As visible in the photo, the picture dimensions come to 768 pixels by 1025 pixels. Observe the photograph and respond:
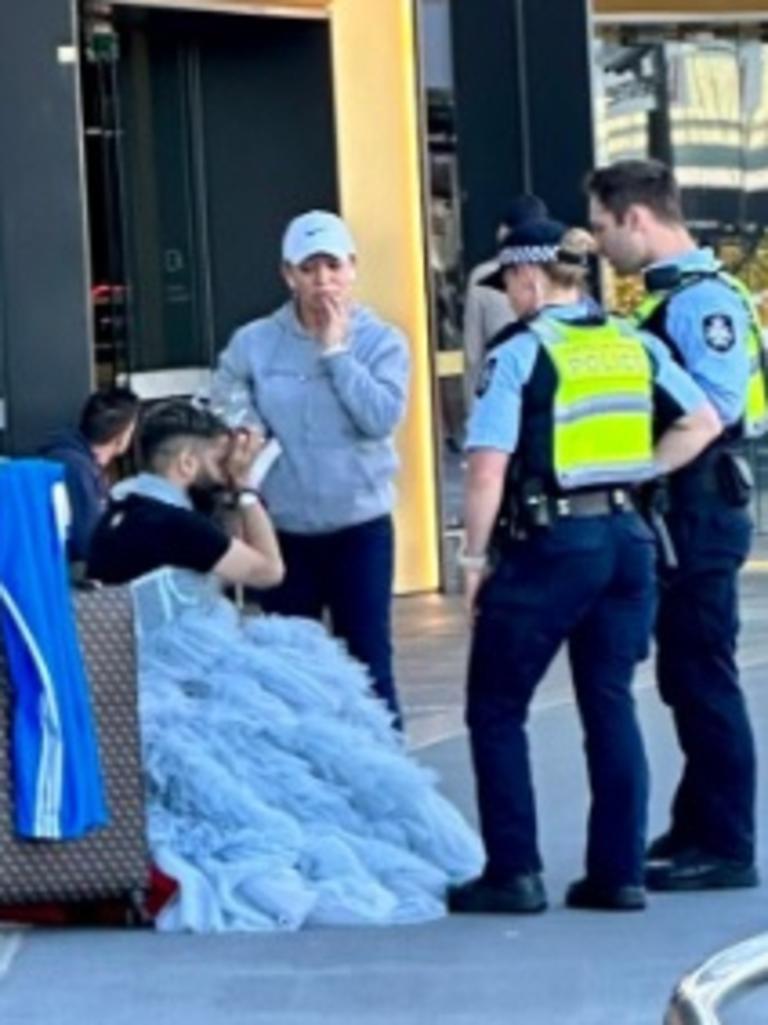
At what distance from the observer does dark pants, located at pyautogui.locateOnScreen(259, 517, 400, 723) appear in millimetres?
9609

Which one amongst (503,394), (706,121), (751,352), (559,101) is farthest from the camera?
(706,121)

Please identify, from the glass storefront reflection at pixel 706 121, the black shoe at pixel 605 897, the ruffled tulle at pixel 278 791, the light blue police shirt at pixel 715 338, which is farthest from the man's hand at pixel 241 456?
the glass storefront reflection at pixel 706 121

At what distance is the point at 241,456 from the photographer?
898 cm

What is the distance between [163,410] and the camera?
29.3 ft

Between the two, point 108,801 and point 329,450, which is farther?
point 329,450

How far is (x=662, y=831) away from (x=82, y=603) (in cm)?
217

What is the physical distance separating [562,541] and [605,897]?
954mm

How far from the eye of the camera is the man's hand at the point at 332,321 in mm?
9430

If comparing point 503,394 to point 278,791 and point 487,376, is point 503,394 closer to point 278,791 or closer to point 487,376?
point 487,376

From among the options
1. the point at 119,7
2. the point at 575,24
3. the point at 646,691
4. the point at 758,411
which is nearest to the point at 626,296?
the point at 575,24

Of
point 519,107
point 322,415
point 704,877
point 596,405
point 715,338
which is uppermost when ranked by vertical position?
point 519,107

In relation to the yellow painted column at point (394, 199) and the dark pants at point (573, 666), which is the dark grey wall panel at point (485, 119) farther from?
the dark pants at point (573, 666)

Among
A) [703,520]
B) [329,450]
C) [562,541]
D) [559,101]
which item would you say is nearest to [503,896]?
[562,541]

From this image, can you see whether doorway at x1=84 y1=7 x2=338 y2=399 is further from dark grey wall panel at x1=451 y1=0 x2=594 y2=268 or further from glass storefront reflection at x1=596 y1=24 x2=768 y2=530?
glass storefront reflection at x1=596 y1=24 x2=768 y2=530
